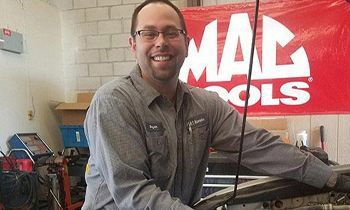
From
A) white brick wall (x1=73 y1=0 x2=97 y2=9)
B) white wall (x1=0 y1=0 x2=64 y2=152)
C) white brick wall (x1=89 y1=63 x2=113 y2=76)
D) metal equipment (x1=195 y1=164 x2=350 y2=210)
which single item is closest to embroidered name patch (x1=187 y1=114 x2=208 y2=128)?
metal equipment (x1=195 y1=164 x2=350 y2=210)

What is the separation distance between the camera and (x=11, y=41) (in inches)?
129

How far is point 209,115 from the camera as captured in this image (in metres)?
1.33

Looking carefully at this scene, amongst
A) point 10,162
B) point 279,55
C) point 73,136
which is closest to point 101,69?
point 73,136

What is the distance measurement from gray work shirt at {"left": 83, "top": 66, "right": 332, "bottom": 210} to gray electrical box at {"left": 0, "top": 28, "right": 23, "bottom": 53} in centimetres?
246

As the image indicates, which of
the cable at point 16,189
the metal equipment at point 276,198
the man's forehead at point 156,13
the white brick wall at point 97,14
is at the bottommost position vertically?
the cable at point 16,189

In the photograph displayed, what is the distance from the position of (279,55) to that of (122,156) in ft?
7.28

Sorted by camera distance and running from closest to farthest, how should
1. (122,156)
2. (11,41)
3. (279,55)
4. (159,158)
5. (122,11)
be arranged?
(122,156) → (159,158) → (279,55) → (11,41) → (122,11)

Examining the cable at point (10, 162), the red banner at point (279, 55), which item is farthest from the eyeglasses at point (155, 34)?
the cable at point (10, 162)

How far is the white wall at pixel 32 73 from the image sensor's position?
10.7 ft

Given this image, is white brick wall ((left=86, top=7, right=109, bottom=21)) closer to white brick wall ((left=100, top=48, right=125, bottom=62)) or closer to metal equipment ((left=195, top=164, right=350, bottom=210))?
white brick wall ((left=100, top=48, right=125, bottom=62))

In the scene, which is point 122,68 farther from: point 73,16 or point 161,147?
point 161,147

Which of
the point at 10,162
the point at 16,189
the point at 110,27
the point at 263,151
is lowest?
the point at 16,189

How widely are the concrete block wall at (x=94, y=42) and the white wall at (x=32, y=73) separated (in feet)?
0.38

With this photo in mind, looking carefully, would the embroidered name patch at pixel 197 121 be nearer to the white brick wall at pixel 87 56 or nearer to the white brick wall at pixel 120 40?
the white brick wall at pixel 120 40
